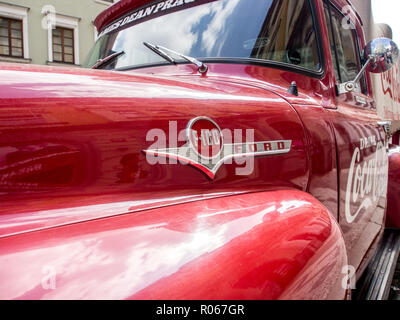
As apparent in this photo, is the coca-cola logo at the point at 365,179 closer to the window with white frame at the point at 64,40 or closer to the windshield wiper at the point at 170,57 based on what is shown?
the windshield wiper at the point at 170,57

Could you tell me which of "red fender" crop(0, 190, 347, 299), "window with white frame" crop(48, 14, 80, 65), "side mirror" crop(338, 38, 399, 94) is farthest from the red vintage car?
"window with white frame" crop(48, 14, 80, 65)

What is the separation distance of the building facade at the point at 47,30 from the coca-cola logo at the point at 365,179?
1162cm

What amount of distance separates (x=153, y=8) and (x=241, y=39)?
0.57 m

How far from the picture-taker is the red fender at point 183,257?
623mm

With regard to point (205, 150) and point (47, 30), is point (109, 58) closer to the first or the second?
point (205, 150)

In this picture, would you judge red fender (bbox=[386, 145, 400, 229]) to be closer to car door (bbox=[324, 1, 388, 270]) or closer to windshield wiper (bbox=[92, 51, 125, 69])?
car door (bbox=[324, 1, 388, 270])

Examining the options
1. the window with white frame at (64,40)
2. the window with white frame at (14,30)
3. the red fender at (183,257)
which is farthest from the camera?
the window with white frame at (64,40)

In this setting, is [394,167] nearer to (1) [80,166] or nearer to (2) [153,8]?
(2) [153,8]

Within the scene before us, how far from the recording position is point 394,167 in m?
2.63

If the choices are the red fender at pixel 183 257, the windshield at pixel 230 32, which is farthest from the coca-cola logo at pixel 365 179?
the red fender at pixel 183 257

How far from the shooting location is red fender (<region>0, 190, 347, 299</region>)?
24.5 inches

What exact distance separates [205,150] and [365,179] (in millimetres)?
1237


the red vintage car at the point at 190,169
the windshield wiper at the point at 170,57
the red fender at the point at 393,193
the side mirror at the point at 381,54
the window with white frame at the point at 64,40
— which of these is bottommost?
the red fender at the point at 393,193
